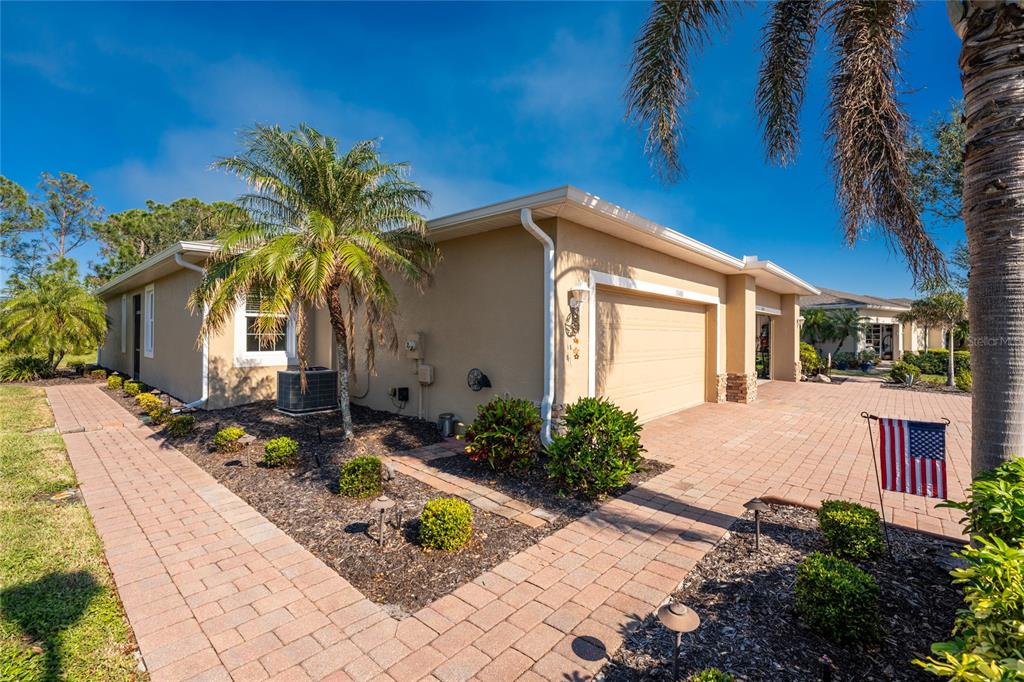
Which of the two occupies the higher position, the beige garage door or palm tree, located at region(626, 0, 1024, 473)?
palm tree, located at region(626, 0, 1024, 473)

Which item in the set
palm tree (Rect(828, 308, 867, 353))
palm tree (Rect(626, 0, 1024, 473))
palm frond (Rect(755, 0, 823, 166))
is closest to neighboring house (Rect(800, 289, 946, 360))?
palm tree (Rect(828, 308, 867, 353))

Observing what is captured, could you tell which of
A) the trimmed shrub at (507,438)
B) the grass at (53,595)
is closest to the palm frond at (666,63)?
the trimmed shrub at (507,438)

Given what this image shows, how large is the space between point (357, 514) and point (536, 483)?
211 centimetres

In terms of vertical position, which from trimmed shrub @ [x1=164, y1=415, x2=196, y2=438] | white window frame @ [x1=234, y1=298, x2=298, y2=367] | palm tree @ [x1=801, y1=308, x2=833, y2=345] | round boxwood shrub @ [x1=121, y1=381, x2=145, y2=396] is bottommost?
trimmed shrub @ [x1=164, y1=415, x2=196, y2=438]

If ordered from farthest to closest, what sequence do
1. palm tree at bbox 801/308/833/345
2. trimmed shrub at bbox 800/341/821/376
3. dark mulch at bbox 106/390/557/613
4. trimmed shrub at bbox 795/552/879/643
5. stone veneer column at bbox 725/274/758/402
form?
palm tree at bbox 801/308/833/345 < trimmed shrub at bbox 800/341/821/376 < stone veneer column at bbox 725/274/758/402 < dark mulch at bbox 106/390/557/613 < trimmed shrub at bbox 795/552/879/643

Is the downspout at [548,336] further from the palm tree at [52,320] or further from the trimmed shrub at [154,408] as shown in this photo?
the palm tree at [52,320]

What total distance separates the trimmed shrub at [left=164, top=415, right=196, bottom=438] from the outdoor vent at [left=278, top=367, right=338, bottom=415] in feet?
5.44

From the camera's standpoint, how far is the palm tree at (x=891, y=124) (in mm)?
3016

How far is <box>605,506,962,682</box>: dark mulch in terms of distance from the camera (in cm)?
246

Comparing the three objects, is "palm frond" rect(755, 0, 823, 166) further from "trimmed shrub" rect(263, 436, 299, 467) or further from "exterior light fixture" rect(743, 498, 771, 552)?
"trimmed shrub" rect(263, 436, 299, 467)

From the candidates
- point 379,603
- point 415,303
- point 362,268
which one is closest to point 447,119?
point 415,303

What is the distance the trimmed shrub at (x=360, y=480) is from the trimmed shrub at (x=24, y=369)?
1711cm

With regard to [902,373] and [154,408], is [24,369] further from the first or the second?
[902,373]

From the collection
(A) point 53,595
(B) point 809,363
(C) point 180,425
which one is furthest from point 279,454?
(B) point 809,363
